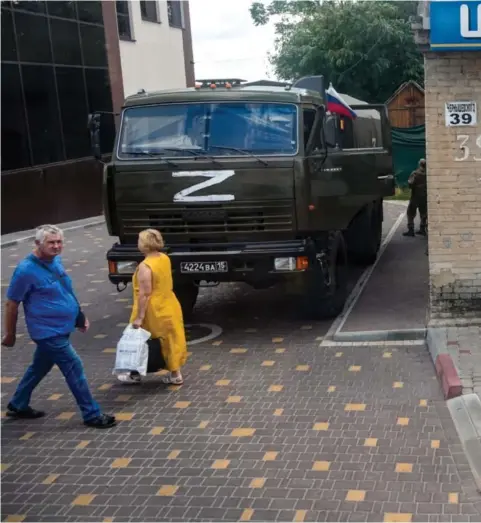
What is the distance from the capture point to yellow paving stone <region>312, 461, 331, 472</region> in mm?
5395

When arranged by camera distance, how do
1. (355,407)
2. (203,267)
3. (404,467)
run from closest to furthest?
(404,467)
(355,407)
(203,267)

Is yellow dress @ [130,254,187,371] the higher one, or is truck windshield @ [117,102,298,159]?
truck windshield @ [117,102,298,159]

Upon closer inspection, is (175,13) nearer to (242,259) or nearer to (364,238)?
(364,238)

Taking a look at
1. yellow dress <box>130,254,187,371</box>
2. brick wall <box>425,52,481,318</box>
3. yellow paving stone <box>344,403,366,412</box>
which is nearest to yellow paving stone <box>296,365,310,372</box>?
yellow paving stone <box>344,403,366,412</box>

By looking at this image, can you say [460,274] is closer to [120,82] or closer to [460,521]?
[460,521]

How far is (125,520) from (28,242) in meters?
14.6

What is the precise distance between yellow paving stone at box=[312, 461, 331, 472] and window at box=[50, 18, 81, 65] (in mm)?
18504

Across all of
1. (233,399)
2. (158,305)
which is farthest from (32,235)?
(233,399)

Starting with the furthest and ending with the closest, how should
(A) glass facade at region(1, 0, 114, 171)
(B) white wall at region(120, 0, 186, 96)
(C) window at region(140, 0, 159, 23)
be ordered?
(C) window at region(140, 0, 159, 23), (B) white wall at region(120, 0, 186, 96), (A) glass facade at region(1, 0, 114, 171)

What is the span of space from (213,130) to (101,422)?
12.6 feet

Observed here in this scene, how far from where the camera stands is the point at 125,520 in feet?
15.8

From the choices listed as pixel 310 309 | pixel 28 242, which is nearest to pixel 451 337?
pixel 310 309

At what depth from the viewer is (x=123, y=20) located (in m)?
25.5

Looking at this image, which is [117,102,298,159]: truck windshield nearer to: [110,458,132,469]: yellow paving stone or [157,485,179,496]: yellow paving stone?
[110,458,132,469]: yellow paving stone
